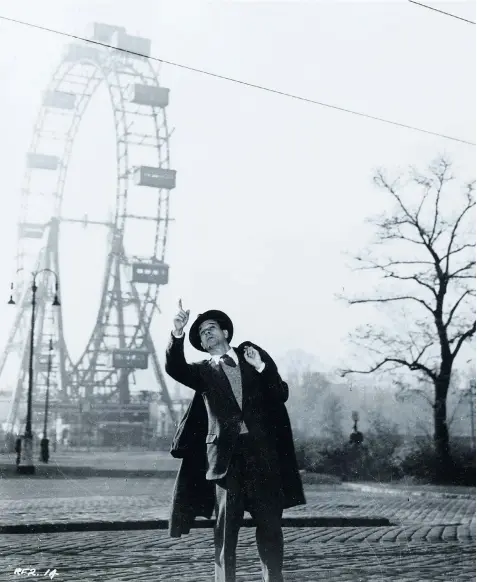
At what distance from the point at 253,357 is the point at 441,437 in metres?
6.40

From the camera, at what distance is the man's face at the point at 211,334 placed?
4.39 m

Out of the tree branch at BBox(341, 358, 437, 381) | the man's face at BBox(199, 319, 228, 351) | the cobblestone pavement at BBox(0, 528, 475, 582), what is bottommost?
the cobblestone pavement at BBox(0, 528, 475, 582)

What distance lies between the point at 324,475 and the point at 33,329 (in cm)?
472

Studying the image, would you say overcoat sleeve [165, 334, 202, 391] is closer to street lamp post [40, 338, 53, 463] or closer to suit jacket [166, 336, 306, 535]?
suit jacket [166, 336, 306, 535]

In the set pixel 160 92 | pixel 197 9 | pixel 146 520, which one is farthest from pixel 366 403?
pixel 197 9

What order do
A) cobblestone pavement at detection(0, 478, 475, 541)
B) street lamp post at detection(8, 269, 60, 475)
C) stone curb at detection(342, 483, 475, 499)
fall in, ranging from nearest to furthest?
street lamp post at detection(8, 269, 60, 475) → cobblestone pavement at detection(0, 478, 475, 541) → stone curb at detection(342, 483, 475, 499)

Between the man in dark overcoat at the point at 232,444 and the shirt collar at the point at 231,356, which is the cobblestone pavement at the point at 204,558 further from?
the shirt collar at the point at 231,356

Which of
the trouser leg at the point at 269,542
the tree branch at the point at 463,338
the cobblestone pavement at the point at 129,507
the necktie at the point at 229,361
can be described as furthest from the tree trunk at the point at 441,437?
the trouser leg at the point at 269,542

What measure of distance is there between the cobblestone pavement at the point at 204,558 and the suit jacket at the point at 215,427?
89 centimetres

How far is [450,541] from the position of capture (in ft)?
22.2

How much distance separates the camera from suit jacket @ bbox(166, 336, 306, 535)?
4.11m

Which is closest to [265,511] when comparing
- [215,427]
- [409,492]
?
[215,427]

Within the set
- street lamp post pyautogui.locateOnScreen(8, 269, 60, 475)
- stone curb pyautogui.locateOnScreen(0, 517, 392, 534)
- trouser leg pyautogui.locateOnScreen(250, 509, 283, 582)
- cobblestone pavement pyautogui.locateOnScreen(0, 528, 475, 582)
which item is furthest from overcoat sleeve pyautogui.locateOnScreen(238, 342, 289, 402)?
street lamp post pyautogui.locateOnScreen(8, 269, 60, 475)

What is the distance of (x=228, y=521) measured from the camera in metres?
3.97
